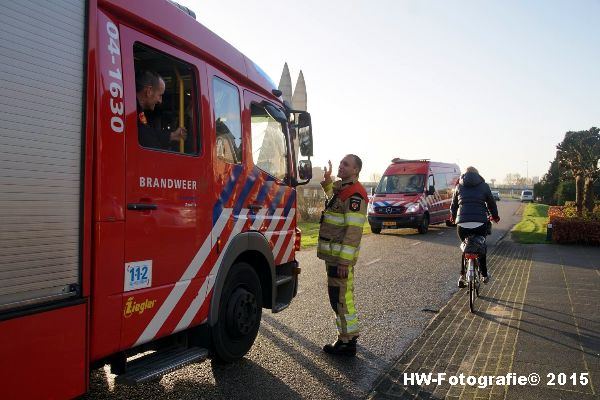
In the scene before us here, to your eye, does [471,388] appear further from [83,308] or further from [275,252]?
[83,308]

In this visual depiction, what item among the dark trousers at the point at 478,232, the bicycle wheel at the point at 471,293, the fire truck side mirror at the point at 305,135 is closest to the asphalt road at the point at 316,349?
the bicycle wheel at the point at 471,293

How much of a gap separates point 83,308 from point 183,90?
1.85m

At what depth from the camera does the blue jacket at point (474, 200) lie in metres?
7.50

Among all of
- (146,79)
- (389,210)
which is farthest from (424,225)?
(146,79)

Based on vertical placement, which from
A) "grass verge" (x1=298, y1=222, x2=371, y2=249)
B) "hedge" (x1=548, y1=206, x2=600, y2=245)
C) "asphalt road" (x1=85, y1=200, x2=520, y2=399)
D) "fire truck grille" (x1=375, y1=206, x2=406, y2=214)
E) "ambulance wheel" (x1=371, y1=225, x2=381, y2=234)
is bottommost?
"asphalt road" (x1=85, y1=200, x2=520, y2=399)

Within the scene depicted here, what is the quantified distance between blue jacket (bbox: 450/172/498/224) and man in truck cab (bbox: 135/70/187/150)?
4997mm

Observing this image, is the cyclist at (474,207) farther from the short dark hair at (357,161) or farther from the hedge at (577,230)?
the hedge at (577,230)

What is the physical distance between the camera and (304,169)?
584cm

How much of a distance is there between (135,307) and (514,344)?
13.3ft

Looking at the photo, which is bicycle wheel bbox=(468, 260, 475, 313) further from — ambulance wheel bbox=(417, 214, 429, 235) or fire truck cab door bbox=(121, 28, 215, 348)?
ambulance wheel bbox=(417, 214, 429, 235)

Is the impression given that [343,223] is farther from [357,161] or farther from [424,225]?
[424,225]

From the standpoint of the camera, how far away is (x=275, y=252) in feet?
17.7

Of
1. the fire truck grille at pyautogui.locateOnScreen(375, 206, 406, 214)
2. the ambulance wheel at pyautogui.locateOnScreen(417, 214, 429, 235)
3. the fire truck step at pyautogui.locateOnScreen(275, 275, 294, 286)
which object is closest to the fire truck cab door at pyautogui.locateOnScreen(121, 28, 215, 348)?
the fire truck step at pyautogui.locateOnScreen(275, 275, 294, 286)

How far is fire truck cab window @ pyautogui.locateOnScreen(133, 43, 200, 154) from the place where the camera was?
3.56 m
